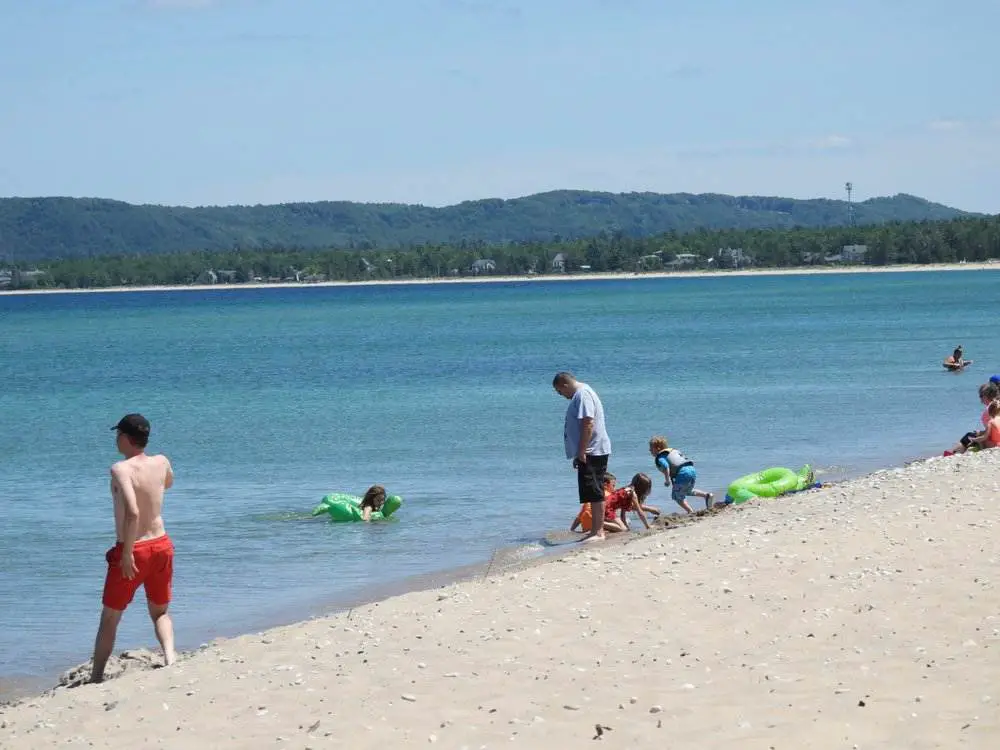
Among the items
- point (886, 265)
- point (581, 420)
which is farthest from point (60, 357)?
point (886, 265)

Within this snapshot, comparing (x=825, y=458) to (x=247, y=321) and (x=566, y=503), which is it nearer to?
(x=566, y=503)

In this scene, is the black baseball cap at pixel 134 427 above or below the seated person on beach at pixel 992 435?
above

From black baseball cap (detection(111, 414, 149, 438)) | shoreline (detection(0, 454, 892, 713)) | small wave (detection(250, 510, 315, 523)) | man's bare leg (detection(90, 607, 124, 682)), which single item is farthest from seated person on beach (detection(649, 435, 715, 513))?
black baseball cap (detection(111, 414, 149, 438))

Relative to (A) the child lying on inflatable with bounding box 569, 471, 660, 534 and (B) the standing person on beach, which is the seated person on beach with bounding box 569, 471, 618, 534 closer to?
(A) the child lying on inflatable with bounding box 569, 471, 660, 534

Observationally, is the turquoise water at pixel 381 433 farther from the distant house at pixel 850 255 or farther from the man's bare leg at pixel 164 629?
the distant house at pixel 850 255

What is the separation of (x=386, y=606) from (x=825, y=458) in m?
12.0

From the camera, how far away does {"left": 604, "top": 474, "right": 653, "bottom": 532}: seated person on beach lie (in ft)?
45.2

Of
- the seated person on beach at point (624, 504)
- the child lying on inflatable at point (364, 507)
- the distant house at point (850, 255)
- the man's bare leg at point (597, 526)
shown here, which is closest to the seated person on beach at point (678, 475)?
the seated person on beach at point (624, 504)

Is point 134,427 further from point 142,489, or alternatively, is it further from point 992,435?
point 992,435

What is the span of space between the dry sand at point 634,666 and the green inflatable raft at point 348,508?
20.1 ft

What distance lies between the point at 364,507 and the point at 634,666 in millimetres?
9201

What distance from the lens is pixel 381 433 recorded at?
27359mm

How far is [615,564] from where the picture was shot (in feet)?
33.9

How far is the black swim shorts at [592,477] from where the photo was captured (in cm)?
1233
